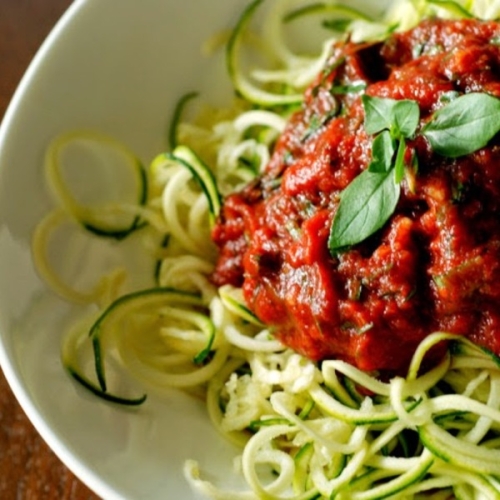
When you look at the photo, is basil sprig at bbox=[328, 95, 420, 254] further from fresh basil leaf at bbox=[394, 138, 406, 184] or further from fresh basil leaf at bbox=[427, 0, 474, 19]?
fresh basil leaf at bbox=[427, 0, 474, 19]

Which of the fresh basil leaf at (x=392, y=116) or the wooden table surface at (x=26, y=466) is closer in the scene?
the fresh basil leaf at (x=392, y=116)

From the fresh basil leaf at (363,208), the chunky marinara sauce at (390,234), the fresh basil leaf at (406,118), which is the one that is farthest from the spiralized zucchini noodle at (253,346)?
the fresh basil leaf at (406,118)

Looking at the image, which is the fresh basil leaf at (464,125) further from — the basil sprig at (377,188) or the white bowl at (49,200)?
the white bowl at (49,200)

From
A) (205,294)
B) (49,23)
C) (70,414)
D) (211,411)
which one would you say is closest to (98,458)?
(70,414)

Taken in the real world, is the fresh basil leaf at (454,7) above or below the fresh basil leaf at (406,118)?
below

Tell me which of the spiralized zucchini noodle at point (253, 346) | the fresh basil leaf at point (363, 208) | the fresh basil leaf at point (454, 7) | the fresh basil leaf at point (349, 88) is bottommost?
the spiralized zucchini noodle at point (253, 346)

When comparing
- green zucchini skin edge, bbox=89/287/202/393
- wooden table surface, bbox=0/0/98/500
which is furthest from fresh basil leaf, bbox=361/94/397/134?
wooden table surface, bbox=0/0/98/500

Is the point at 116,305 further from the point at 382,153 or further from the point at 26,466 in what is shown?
the point at 382,153
